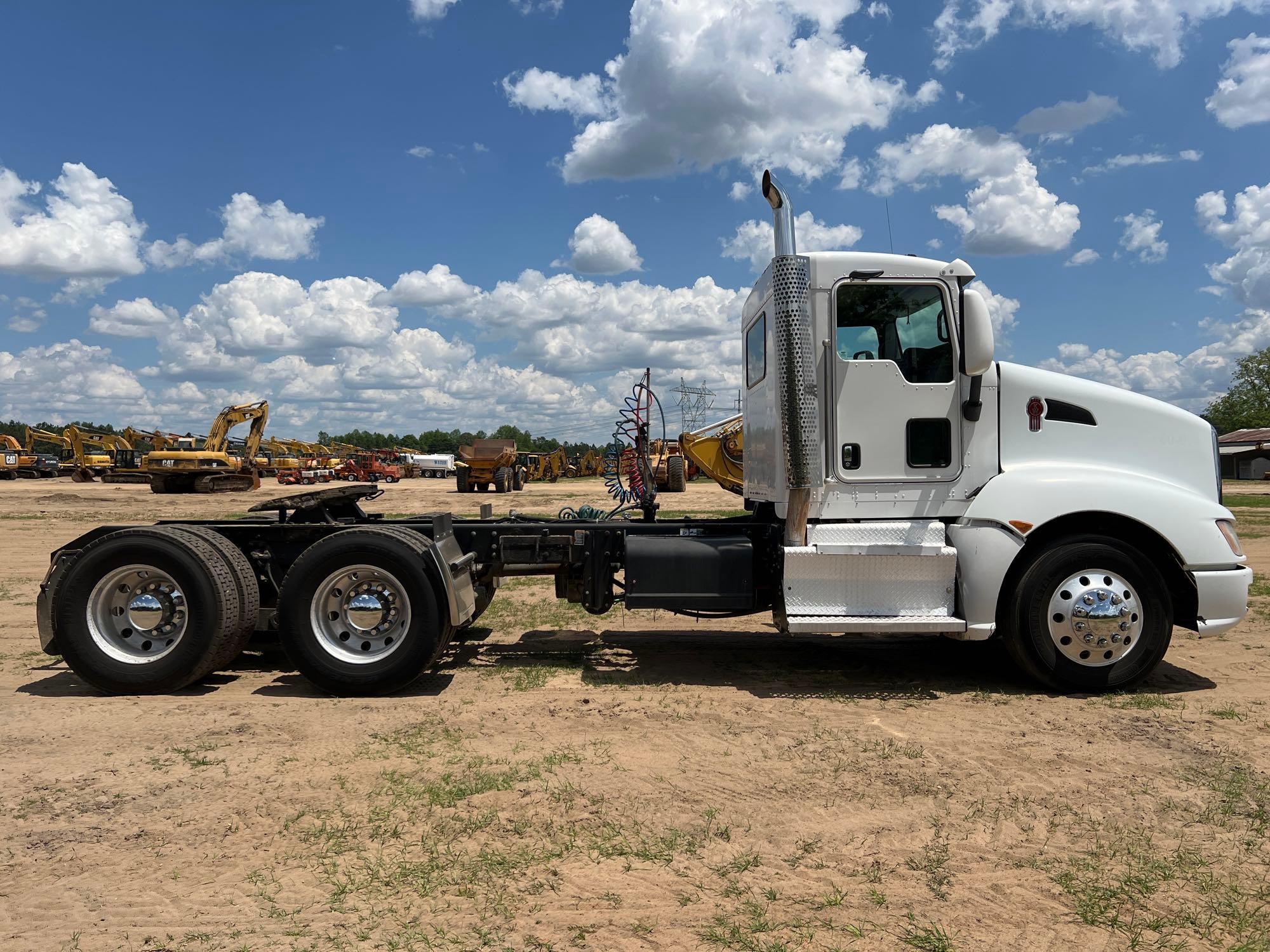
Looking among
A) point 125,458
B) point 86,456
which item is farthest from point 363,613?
point 86,456

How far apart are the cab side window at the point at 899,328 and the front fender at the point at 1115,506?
0.89 meters

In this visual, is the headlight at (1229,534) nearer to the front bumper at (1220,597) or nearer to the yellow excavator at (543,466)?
the front bumper at (1220,597)

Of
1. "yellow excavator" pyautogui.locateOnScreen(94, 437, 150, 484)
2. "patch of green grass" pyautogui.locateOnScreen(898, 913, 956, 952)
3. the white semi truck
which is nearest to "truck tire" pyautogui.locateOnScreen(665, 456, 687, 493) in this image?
"patch of green grass" pyautogui.locateOnScreen(898, 913, 956, 952)

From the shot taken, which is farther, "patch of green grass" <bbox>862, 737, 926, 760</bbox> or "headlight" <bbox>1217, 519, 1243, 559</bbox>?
"headlight" <bbox>1217, 519, 1243, 559</bbox>

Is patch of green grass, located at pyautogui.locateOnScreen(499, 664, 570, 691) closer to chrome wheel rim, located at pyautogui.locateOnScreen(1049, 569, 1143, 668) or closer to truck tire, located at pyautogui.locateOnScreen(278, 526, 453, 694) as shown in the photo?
truck tire, located at pyautogui.locateOnScreen(278, 526, 453, 694)

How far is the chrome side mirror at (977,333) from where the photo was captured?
18.2ft

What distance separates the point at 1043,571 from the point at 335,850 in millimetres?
4592

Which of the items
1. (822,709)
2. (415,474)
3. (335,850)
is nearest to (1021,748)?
(822,709)

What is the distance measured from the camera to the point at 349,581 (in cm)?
591

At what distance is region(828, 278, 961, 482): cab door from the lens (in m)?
5.82

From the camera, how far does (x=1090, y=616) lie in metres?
5.58

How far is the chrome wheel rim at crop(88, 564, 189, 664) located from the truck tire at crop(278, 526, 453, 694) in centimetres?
82

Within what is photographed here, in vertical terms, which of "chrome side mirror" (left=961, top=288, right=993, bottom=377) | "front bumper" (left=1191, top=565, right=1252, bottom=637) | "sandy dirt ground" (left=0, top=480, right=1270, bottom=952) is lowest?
"sandy dirt ground" (left=0, top=480, right=1270, bottom=952)

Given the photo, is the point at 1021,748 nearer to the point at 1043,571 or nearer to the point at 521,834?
the point at 1043,571
